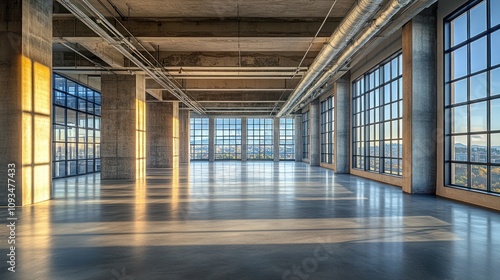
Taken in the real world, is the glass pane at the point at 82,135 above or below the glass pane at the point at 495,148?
above

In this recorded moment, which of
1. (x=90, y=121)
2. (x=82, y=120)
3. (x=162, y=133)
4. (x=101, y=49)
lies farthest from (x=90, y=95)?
(x=101, y=49)

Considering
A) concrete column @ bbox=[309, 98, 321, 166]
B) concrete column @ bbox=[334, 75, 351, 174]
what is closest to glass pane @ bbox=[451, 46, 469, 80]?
concrete column @ bbox=[334, 75, 351, 174]

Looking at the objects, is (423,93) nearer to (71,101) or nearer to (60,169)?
(60,169)

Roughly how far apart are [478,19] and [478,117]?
358 centimetres

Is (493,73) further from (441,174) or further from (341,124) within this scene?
(341,124)

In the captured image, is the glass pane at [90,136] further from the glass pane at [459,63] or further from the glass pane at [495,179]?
the glass pane at [495,179]

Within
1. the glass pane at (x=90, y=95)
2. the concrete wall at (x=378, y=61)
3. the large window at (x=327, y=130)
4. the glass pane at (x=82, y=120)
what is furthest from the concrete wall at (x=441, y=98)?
the glass pane at (x=90, y=95)

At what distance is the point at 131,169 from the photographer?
23516 millimetres

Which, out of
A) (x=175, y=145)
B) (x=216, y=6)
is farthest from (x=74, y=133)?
(x=216, y=6)

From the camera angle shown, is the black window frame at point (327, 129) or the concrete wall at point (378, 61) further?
the black window frame at point (327, 129)

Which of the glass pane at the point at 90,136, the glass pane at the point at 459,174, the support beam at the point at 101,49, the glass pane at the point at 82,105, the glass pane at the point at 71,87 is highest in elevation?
the support beam at the point at 101,49

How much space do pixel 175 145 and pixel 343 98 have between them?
61.7 ft

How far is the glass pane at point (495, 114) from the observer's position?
38.8 ft

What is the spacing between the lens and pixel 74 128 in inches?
1089
